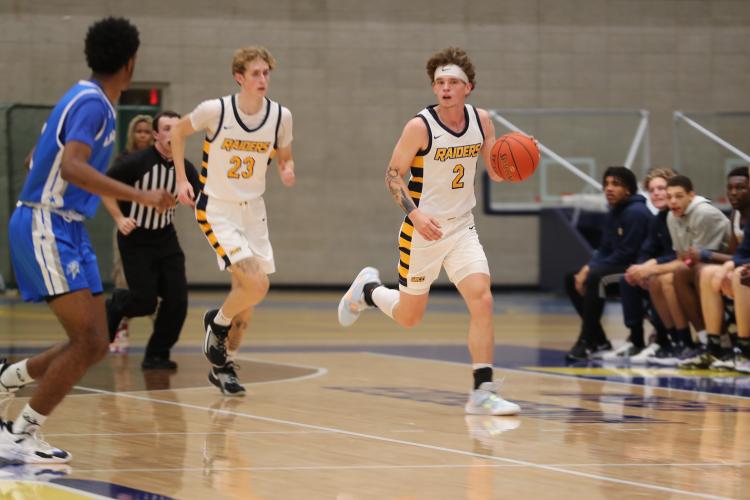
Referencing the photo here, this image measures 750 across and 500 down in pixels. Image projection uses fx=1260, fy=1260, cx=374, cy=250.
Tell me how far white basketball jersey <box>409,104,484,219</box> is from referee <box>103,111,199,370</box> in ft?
7.93

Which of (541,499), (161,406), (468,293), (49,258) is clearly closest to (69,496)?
(49,258)

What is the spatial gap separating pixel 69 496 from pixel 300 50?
15.8 metres

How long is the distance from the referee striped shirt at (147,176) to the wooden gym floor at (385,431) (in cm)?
114

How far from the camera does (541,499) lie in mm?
4844

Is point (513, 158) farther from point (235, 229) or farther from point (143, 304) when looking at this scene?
point (143, 304)

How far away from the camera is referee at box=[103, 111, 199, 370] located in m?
9.40

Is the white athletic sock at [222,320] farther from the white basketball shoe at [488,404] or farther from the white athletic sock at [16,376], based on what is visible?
the white athletic sock at [16,376]

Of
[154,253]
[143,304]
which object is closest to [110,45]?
[154,253]

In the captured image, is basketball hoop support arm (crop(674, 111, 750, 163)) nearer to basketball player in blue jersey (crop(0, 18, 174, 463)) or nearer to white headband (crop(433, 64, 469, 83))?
white headband (crop(433, 64, 469, 83))

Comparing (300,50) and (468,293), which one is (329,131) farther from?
(468,293)

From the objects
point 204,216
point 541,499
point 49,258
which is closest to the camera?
point 541,499

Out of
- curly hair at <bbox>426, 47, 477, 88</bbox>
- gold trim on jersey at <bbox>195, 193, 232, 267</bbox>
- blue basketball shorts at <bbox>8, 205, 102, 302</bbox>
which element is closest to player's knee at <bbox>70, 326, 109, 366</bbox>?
blue basketball shorts at <bbox>8, 205, 102, 302</bbox>

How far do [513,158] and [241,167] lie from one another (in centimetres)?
172

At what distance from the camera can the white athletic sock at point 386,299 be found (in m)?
8.20
